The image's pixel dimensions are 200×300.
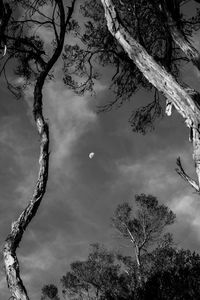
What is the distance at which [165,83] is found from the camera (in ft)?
25.3

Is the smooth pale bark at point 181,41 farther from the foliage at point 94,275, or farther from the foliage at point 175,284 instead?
the foliage at point 94,275

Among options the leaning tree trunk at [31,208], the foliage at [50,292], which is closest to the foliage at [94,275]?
the foliage at [50,292]

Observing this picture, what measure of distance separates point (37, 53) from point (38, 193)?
214 inches

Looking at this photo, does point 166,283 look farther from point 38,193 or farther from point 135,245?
point 135,245

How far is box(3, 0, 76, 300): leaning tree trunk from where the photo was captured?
6.54m

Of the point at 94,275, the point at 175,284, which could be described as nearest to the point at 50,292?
the point at 94,275

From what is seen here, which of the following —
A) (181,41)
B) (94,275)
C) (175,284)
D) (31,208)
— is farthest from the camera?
(94,275)

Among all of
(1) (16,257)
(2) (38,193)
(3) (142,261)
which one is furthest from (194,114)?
(3) (142,261)

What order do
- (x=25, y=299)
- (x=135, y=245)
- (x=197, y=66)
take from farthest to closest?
(x=135, y=245) < (x=197, y=66) < (x=25, y=299)

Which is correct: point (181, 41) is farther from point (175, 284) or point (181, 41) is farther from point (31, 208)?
point (175, 284)

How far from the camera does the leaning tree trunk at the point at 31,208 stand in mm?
6539

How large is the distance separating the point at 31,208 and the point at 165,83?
359 centimetres

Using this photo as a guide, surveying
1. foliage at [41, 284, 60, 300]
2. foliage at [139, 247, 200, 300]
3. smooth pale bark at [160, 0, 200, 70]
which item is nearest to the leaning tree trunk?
smooth pale bark at [160, 0, 200, 70]

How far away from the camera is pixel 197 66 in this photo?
8.50m
